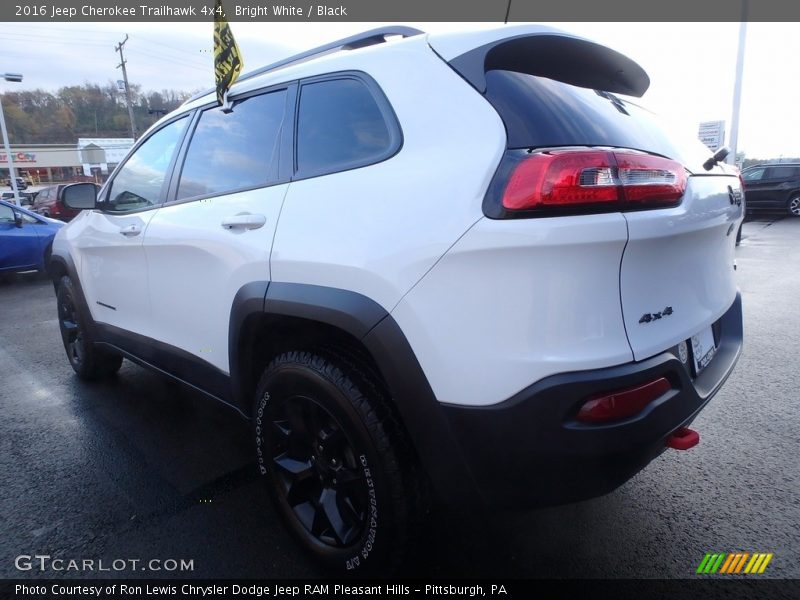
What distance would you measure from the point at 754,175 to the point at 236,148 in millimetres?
19469

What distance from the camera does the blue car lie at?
8.79m

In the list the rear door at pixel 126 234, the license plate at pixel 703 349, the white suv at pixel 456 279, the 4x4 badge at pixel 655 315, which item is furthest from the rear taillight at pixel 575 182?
the rear door at pixel 126 234

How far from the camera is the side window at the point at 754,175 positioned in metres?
16.8

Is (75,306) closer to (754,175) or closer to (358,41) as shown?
(358,41)

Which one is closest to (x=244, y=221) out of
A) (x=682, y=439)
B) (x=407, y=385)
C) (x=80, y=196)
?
(x=407, y=385)

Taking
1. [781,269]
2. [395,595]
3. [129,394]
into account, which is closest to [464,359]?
[395,595]

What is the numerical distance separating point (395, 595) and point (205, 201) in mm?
1911

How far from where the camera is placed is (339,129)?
77.3 inches

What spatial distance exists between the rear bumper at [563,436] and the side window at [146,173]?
2.33 metres

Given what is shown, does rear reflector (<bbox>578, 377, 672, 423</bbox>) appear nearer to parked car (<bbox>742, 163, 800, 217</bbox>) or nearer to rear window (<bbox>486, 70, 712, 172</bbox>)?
rear window (<bbox>486, 70, 712, 172</bbox>)

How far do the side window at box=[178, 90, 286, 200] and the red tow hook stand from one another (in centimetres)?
177

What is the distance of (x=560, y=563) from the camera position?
6.65ft

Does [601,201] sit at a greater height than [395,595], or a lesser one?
greater

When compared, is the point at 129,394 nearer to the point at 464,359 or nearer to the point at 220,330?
the point at 220,330
